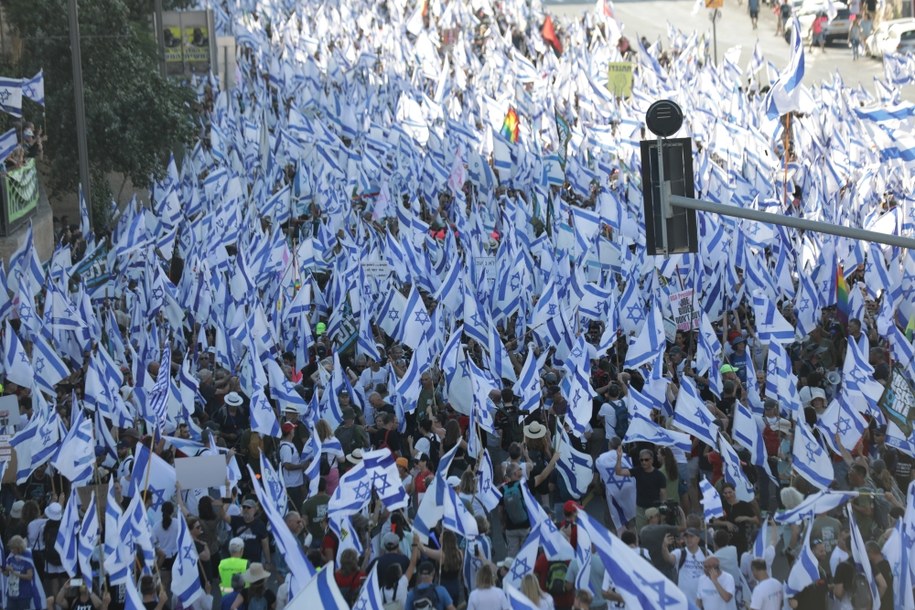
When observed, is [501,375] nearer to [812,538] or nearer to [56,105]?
[812,538]

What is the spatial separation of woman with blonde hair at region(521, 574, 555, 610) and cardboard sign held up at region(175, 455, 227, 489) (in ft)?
12.2

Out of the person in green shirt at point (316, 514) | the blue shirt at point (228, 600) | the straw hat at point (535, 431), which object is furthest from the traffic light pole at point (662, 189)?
the blue shirt at point (228, 600)

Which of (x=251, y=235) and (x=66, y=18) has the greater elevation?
(x=66, y=18)

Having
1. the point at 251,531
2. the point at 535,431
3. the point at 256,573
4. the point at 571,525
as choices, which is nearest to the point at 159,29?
the point at 535,431

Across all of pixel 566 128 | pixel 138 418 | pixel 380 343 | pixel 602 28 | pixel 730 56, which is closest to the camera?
pixel 138 418

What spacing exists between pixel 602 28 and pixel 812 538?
35766mm

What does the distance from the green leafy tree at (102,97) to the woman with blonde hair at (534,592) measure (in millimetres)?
20517

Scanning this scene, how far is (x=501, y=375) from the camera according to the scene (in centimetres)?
1798

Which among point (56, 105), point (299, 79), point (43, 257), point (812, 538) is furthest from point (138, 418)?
point (299, 79)

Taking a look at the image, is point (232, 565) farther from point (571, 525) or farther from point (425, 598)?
point (571, 525)

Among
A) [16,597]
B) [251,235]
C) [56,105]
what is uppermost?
[56,105]

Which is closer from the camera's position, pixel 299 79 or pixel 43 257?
pixel 43 257

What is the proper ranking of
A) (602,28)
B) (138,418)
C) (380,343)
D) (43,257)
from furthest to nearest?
(602,28), (43,257), (380,343), (138,418)

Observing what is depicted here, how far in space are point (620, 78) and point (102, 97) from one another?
34.9 feet
